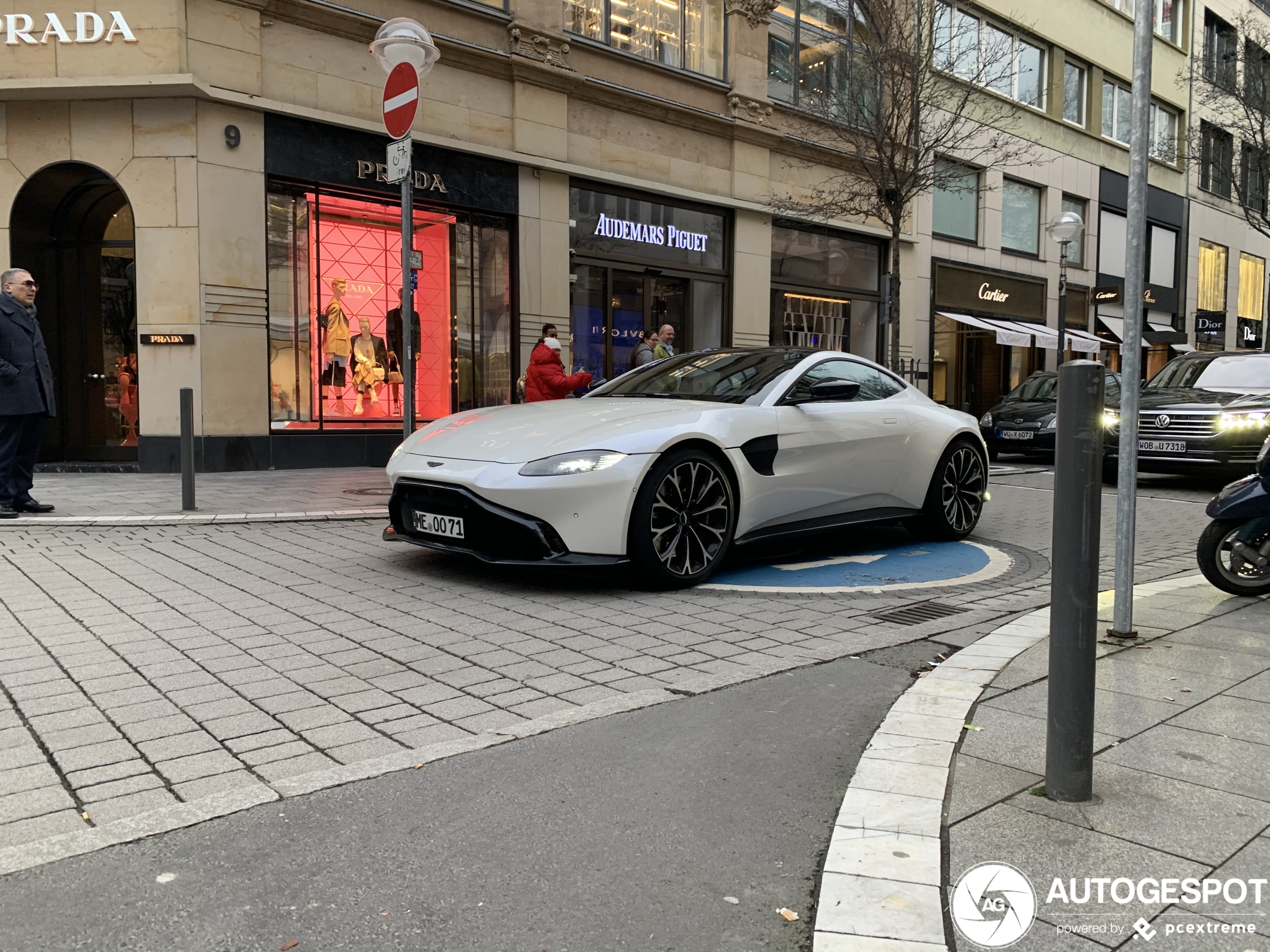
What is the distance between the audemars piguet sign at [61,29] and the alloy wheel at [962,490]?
10.7 metres

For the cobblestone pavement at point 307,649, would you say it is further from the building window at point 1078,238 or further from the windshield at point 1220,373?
the building window at point 1078,238

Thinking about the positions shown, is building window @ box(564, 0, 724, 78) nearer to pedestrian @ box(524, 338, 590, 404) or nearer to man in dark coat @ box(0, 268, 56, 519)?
pedestrian @ box(524, 338, 590, 404)

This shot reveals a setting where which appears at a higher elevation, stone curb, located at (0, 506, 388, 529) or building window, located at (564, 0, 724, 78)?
building window, located at (564, 0, 724, 78)

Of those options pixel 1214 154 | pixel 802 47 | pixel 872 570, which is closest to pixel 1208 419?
pixel 872 570

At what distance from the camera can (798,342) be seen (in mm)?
20625

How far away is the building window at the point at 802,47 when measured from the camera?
19188mm

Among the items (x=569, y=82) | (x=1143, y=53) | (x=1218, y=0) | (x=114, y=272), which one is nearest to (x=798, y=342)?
(x=569, y=82)

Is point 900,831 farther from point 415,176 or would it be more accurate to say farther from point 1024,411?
point 1024,411

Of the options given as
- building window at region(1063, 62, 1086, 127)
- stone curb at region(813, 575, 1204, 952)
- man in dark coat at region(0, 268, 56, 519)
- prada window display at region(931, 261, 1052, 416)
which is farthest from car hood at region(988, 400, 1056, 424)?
building window at region(1063, 62, 1086, 127)

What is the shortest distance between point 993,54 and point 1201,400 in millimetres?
8999

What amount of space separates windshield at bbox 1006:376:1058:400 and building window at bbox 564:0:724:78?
7917 millimetres

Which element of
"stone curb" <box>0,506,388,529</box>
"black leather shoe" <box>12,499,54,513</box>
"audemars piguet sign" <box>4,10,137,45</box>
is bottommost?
"stone curb" <box>0,506,388,529</box>

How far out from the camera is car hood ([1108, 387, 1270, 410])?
11719 millimetres

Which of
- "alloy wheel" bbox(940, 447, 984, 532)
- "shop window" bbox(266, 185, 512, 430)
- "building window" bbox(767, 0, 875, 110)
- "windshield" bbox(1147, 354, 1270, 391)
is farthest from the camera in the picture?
"building window" bbox(767, 0, 875, 110)
